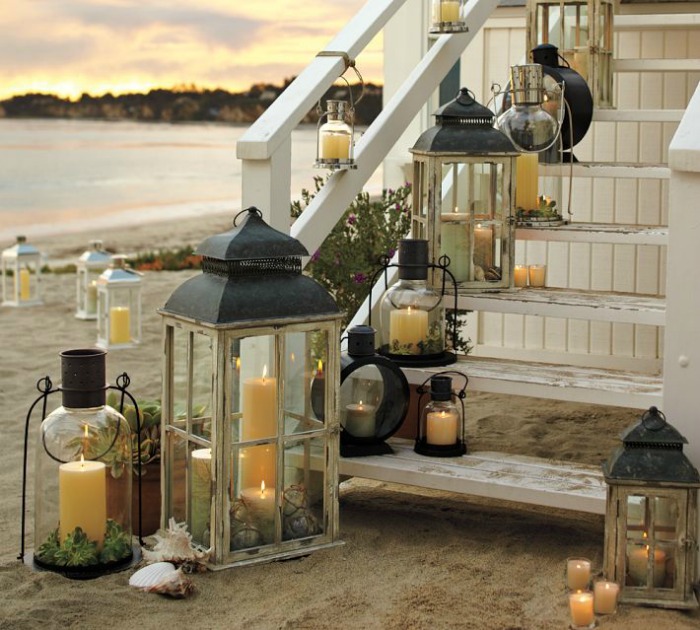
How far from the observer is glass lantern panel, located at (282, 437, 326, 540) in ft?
10.3

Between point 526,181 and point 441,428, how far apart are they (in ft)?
3.06

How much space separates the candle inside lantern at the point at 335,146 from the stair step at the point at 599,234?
1.99 feet

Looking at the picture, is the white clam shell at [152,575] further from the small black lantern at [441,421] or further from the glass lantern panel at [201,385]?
the small black lantern at [441,421]

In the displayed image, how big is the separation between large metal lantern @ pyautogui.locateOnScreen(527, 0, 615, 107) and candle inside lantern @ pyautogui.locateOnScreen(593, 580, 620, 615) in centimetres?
242

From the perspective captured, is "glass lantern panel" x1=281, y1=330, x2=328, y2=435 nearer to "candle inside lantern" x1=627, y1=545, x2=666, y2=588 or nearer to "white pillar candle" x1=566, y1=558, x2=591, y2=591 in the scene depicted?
"white pillar candle" x1=566, y1=558, x2=591, y2=591

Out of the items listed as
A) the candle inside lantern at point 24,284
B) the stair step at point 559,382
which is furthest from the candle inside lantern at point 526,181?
the candle inside lantern at point 24,284

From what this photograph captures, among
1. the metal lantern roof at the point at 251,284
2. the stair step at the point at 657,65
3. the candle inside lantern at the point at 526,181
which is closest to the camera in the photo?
the metal lantern roof at the point at 251,284

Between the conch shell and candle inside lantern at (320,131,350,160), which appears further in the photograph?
candle inside lantern at (320,131,350,160)

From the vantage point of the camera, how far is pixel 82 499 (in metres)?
2.99

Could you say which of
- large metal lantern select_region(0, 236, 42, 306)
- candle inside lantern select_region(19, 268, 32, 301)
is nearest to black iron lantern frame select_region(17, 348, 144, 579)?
large metal lantern select_region(0, 236, 42, 306)

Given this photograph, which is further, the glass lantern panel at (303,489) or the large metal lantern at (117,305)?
the large metal lantern at (117,305)

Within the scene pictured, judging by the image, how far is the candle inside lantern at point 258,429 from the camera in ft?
10.1

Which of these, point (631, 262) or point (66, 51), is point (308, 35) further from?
point (631, 262)

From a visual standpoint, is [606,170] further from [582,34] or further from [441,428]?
[441,428]
